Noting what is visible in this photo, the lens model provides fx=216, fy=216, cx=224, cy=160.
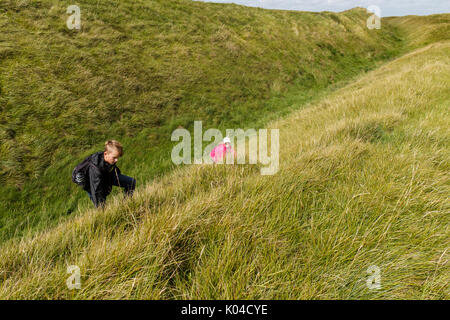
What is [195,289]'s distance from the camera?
1.50 m

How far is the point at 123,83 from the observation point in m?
9.42

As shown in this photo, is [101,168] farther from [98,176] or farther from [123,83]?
[123,83]

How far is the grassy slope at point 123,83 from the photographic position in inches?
225

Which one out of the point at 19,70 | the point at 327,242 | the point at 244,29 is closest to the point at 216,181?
the point at 327,242

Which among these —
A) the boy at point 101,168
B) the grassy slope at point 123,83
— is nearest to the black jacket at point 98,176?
the boy at point 101,168

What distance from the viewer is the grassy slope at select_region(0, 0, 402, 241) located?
18.7ft

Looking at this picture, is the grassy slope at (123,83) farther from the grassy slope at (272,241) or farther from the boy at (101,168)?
the grassy slope at (272,241)

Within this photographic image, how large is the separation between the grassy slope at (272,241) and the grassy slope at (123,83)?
6.47 ft

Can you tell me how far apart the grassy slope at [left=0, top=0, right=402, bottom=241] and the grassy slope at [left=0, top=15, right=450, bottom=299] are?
1973 millimetres

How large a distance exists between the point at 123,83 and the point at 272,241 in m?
9.88

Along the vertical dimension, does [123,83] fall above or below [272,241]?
above

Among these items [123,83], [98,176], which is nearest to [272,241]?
[98,176]
